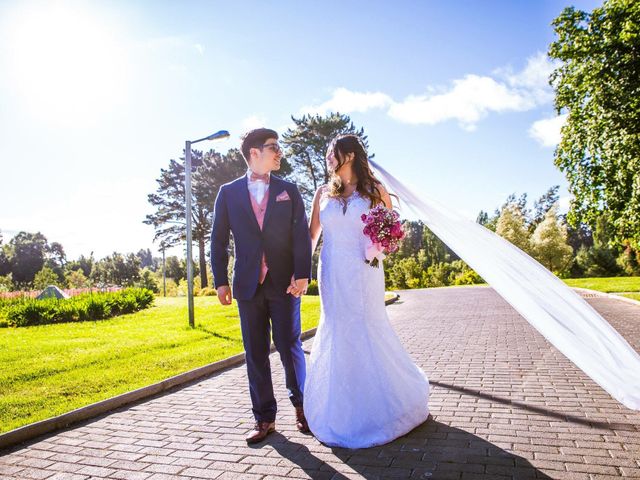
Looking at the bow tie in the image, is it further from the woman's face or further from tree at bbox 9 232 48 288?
tree at bbox 9 232 48 288

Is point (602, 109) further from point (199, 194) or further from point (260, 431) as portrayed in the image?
point (199, 194)

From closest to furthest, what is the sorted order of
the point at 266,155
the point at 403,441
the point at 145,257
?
the point at 403,441, the point at 266,155, the point at 145,257

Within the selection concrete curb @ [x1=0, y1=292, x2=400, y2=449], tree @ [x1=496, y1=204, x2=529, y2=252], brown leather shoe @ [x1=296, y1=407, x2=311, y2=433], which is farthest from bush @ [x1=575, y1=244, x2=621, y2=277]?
brown leather shoe @ [x1=296, y1=407, x2=311, y2=433]

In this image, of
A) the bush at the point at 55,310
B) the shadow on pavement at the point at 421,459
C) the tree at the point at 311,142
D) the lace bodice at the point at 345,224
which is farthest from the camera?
the tree at the point at 311,142

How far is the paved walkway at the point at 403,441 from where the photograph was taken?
3.46 meters

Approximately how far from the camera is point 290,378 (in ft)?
14.9

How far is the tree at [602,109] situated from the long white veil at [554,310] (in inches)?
632

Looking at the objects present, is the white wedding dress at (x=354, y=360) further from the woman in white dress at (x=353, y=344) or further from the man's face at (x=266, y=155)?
the man's face at (x=266, y=155)

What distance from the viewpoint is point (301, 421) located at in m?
4.44

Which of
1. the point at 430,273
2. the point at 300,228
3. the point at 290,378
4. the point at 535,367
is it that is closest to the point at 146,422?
the point at 290,378

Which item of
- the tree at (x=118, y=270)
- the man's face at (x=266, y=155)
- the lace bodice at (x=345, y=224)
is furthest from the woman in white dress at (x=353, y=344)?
the tree at (x=118, y=270)

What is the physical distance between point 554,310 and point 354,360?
1733 millimetres

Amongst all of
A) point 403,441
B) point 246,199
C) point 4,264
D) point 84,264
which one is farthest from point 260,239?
point 84,264

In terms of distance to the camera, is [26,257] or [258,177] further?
[26,257]
